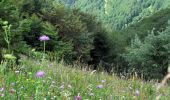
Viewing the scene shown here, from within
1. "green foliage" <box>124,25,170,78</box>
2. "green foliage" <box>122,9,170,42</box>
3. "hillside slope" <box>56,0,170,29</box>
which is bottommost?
"hillside slope" <box>56,0,170,29</box>

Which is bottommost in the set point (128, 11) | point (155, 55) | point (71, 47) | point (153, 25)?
point (128, 11)

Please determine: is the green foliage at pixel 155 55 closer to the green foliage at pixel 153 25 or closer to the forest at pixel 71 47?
the forest at pixel 71 47

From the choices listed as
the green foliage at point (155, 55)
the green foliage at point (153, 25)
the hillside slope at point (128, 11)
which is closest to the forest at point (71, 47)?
the green foliage at point (155, 55)

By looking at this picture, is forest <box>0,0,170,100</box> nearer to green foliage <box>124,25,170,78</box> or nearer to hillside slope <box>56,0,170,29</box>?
green foliage <box>124,25,170,78</box>

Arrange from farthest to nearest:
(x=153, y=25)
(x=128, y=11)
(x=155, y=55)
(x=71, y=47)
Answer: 1. (x=128, y=11)
2. (x=153, y=25)
3. (x=71, y=47)
4. (x=155, y=55)

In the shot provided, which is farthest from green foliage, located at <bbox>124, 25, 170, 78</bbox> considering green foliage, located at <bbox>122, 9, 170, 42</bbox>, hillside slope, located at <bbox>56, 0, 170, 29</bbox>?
hillside slope, located at <bbox>56, 0, 170, 29</bbox>

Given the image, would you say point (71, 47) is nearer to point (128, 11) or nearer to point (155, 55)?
point (155, 55)

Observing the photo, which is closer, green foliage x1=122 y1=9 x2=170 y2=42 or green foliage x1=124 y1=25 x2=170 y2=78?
green foliage x1=124 y1=25 x2=170 y2=78

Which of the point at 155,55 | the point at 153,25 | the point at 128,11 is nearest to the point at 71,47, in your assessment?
the point at 155,55

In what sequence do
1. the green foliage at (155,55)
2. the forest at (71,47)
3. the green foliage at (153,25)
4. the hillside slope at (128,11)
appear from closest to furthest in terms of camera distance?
the forest at (71,47) → the green foliage at (155,55) → the green foliage at (153,25) → the hillside slope at (128,11)

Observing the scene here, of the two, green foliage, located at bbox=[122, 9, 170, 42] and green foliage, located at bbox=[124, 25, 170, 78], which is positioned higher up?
green foliage, located at bbox=[124, 25, 170, 78]

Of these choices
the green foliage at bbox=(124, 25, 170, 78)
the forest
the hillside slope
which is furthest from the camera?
the hillside slope

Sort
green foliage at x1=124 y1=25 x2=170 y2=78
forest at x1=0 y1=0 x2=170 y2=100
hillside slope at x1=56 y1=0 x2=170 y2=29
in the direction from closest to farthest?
1. forest at x1=0 y1=0 x2=170 y2=100
2. green foliage at x1=124 y1=25 x2=170 y2=78
3. hillside slope at x1=56 y1=0 x2=170 y2=29

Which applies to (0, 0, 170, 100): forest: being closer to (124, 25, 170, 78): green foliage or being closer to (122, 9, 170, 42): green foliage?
(124, 25, 170, 78): green foliage
